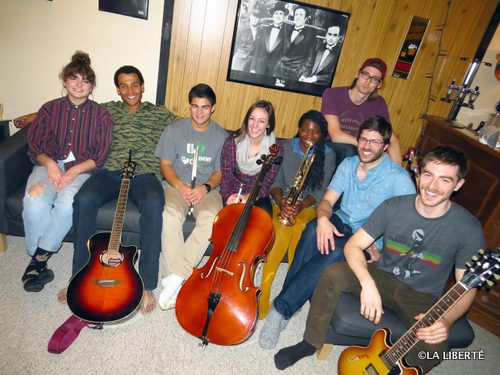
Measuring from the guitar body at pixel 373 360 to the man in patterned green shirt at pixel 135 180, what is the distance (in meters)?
1.29

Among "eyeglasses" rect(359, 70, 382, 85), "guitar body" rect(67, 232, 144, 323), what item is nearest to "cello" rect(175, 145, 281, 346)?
"guitar body" rect(67, 232, 144, 323)

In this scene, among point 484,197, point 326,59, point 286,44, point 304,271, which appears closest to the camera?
point 304,271

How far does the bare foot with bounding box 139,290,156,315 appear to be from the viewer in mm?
1990

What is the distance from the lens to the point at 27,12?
2.54m

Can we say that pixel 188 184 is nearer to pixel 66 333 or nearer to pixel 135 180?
pixel 135 180

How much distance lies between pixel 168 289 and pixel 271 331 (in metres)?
0.75

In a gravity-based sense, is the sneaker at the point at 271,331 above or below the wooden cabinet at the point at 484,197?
below

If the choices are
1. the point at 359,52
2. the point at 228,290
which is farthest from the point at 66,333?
the point at 359,52

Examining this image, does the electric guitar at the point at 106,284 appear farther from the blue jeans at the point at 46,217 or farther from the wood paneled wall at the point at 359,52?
the wood paneled wall at the point at 359,52

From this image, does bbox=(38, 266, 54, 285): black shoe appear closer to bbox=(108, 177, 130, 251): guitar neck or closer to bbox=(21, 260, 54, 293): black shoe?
bbox=(21, 260, 54, 293): black shoe

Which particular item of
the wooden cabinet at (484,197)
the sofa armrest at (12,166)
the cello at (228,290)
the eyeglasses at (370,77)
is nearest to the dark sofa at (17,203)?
the sofa armrest at (12,166)

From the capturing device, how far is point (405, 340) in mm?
1547

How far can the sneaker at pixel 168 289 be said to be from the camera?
6.57 ft

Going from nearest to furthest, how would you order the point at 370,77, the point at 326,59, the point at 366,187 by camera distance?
the point at 366,187 < the point at 370,77 < the point at 326,59
